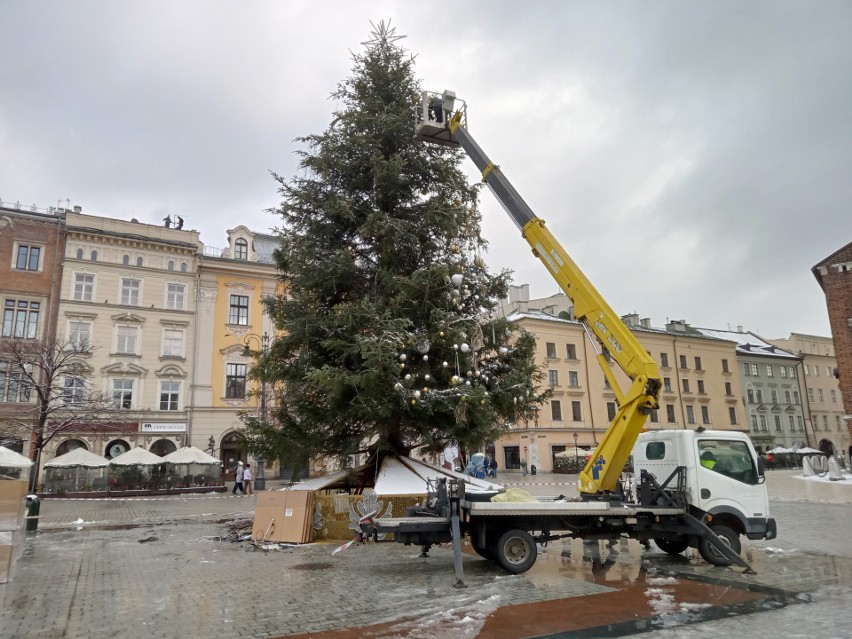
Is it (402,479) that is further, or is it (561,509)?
(402,479)

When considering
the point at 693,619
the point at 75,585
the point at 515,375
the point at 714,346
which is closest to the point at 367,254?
the point at 515,375

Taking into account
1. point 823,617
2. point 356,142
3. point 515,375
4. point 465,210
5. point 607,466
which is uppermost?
point 356,142

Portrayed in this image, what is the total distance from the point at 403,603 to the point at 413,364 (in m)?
7.04

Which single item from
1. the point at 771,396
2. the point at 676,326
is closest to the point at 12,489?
the point at 676,326

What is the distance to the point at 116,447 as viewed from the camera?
1459 inches

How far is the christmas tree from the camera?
44.6ft

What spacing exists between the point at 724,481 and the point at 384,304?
8244 mm

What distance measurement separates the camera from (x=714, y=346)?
62.8 meters

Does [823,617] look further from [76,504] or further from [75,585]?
[76,504]

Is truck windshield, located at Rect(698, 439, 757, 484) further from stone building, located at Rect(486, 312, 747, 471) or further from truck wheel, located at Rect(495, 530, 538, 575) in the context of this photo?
stone building, located at Rect(486, 312, 747, 471)

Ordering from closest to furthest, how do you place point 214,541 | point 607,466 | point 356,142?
point 607,466 < point 214,541 < point 356,142

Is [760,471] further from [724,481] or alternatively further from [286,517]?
[286,517]

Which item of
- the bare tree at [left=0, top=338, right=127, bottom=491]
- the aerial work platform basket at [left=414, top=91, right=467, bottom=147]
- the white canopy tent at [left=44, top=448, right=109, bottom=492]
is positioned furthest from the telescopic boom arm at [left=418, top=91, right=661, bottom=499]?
the white canopy tent at [left=44, top=448, right=109, bottom=492]

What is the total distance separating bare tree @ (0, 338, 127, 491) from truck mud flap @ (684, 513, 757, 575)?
27827 mm
